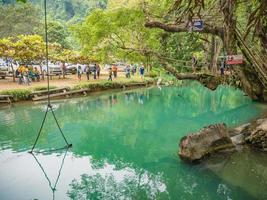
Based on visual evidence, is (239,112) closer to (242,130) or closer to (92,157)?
(242,130)

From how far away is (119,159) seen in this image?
35.6ft

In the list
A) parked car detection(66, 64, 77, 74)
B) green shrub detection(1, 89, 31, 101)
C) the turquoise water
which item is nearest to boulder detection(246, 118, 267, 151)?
the turquoise water

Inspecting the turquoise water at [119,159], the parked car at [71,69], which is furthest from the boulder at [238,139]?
the parked car at [71,69]

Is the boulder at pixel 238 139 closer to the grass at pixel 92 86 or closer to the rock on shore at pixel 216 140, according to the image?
the rock on shore at pixel 216 140

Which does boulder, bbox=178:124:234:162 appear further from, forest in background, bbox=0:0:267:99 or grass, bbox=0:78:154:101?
grass, bbox=0:78:154:101

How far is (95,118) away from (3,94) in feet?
19.9

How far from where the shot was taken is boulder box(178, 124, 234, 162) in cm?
955

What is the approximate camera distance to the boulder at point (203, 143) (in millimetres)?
9555

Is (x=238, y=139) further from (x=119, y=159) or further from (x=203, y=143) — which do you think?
(x=119, y=159)

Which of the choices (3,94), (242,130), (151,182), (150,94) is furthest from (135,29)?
(151,182)

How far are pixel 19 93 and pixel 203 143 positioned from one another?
13.7 meters

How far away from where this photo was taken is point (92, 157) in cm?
1112

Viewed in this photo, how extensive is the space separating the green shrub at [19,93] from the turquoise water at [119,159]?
3.97 ft

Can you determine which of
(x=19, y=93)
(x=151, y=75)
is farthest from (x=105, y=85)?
(x=151, y=75)
